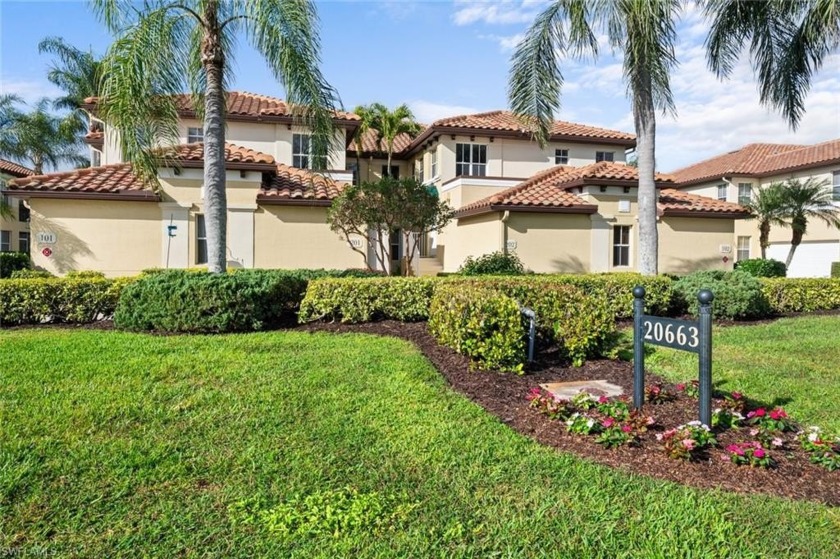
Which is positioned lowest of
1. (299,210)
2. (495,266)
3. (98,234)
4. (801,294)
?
(801,294)

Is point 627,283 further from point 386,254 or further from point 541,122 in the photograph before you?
point 386,254

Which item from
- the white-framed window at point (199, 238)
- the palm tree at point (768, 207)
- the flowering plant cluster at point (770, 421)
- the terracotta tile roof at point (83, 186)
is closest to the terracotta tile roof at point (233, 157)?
the terracotta tile roof at point (83, 186)

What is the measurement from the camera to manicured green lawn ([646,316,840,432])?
5.98 m

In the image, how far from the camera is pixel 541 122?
1330cm

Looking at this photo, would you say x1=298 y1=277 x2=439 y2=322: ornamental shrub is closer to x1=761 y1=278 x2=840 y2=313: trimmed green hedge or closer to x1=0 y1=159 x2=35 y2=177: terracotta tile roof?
x1=761 y1=278 x2=840 y2=313: trimmed green hedge

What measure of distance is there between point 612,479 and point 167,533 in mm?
3062

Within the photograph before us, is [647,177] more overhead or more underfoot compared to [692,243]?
more overhead

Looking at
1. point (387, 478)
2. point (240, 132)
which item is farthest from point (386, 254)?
point (387, 478)

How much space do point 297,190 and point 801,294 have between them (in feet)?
43.9

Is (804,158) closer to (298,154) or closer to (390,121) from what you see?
(390,121)

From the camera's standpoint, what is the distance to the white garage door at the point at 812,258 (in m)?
27.3

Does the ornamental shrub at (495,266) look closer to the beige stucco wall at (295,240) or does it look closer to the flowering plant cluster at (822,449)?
the beige stucco wall at (295,240)

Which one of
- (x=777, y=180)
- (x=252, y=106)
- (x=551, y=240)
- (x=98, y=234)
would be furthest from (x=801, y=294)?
(x=777, y=180)

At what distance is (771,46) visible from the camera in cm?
1320
